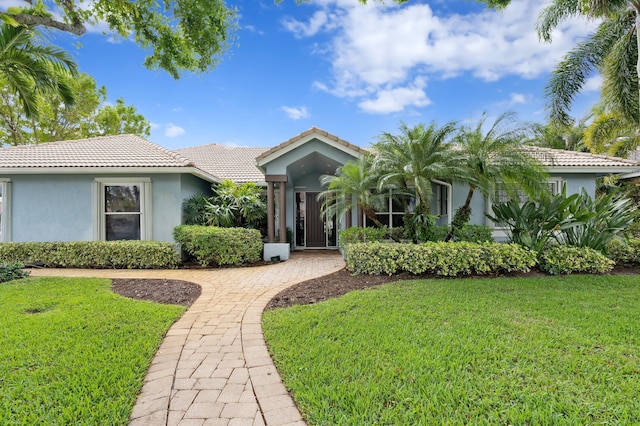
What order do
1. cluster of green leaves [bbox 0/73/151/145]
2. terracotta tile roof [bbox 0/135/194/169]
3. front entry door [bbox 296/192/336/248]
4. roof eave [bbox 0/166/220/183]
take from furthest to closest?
cluster of green leaves [bbox 0/73/151/145], front entry door [bbox 296/192/336/248], terracotta tile roof [bbox 0/135/194/169], roof eave [bbox 0/166/220/183]

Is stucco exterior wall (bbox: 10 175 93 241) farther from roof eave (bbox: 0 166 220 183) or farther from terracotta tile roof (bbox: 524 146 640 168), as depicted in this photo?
terracotta tile roof (bbox: 524 146 640 168)

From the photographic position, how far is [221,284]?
316 inches

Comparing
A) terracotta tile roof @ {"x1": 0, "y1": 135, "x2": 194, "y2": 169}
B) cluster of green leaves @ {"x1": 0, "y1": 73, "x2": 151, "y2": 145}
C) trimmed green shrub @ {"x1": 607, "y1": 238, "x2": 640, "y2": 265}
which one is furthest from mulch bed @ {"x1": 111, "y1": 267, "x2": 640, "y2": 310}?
cluster of green leaves @ {"x1": 0, "y1": 73, "x2": 151, "y2": 145}

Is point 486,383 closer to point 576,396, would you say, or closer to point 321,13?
point 576,396

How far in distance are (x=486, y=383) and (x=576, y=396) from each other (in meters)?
0.82

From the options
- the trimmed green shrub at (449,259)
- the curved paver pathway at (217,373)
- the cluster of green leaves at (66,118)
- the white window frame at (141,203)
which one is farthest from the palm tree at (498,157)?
the cluster of green leaves at (66,118)

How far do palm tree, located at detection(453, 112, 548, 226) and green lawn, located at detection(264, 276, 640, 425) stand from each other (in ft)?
13.1

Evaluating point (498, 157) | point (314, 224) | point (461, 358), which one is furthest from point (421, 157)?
point (314, 224)

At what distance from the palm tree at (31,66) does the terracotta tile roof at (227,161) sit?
5.42m

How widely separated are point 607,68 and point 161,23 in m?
16.9

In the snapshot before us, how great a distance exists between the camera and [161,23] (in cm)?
832

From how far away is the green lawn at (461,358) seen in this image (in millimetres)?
2818

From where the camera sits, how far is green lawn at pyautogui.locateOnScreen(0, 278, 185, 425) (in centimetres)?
285

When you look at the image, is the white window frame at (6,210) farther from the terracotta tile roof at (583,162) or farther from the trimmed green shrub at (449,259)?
the terracotta tile roof at (583,162)
